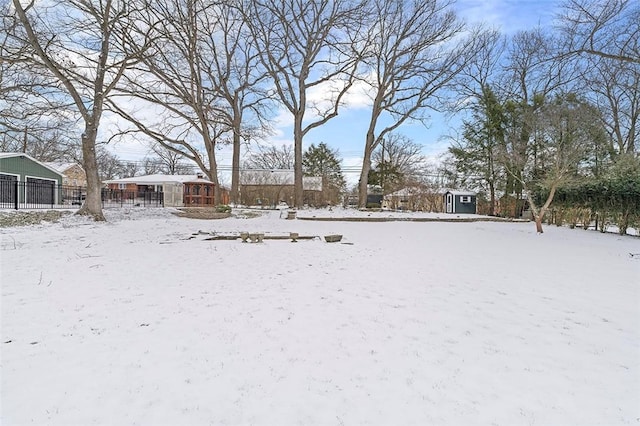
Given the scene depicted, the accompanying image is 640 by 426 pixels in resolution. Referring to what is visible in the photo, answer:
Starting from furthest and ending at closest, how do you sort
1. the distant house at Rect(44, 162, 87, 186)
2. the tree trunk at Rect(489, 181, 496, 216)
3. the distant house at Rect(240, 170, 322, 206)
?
the distant house at Rect(44, 162, 87, 186)
the distant house at Rect(240, 170, 322, 206)
the tree trunk at Rect(489, 181, 496, 216)

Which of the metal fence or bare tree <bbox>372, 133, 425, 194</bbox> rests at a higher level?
bare tree <bbox>372, 133, 425, 194</bbox>

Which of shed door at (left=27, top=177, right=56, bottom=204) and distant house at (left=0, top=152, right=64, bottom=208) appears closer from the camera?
distant house at (left=0, top=152, right=64, bottom=208)

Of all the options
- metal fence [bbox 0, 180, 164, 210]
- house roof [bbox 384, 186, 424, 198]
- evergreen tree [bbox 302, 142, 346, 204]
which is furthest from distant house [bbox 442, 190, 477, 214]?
metal fence [bbox 0, 180, 164, 210]

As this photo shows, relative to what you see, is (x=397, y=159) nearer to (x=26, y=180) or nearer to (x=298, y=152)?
(x=298, y=152)

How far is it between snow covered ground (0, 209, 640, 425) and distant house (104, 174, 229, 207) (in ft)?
74.2

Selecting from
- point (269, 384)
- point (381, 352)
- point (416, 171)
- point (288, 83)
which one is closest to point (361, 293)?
point (381, 352)

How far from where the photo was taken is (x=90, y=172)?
11656mm

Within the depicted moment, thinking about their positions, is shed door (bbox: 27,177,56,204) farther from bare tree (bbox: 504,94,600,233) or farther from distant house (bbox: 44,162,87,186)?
bare tree (bbox: 504,94,600,233)

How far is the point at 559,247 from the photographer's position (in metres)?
8.86

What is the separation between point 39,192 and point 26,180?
998 millimetres

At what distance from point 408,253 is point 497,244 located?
11.3 feet

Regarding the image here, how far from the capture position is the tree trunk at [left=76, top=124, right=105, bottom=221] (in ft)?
38.2

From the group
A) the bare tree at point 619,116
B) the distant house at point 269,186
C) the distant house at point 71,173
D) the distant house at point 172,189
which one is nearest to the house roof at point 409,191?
the distant house at point 269,186

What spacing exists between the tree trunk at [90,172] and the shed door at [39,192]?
858 centimetres
